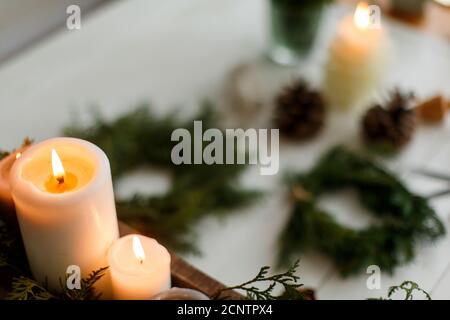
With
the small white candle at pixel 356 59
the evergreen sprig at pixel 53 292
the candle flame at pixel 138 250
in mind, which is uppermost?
the small white candle at pixel 356 59

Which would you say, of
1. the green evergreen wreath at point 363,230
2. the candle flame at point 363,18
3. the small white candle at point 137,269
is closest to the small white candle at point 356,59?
the candle flame at point 363,18

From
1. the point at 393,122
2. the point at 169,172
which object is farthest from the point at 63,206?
the point at 393,122

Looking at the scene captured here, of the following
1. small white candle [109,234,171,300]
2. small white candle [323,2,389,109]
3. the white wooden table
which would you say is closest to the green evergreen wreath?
the white wooden table

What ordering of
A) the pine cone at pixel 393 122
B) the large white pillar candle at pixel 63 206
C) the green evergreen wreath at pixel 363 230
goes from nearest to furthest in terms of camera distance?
the large white pillar candle at pixel 63 206, the green evergreen wreath at pixel 363 230, the pine cone at pixel 393 122

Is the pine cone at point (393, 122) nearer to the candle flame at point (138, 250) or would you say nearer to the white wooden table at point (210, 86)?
the white wooden table at point (210, 86)

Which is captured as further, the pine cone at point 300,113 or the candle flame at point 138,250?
the pine cone at point 300,113

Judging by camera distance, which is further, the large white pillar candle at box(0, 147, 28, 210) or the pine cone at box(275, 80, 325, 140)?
the pine cone at box(275, 80, 325, 140)

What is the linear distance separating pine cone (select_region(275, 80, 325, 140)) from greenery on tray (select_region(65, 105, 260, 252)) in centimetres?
10

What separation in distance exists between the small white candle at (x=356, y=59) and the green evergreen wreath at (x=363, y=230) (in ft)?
0.42

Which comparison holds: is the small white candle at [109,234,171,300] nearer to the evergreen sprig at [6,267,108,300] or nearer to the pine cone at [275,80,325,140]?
the evergreen sprig at [6,267,108,300]

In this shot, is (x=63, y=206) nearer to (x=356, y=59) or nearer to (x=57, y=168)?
(x=57, y=168)

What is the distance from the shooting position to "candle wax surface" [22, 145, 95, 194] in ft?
1.87

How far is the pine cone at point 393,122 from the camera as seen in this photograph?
100cm
